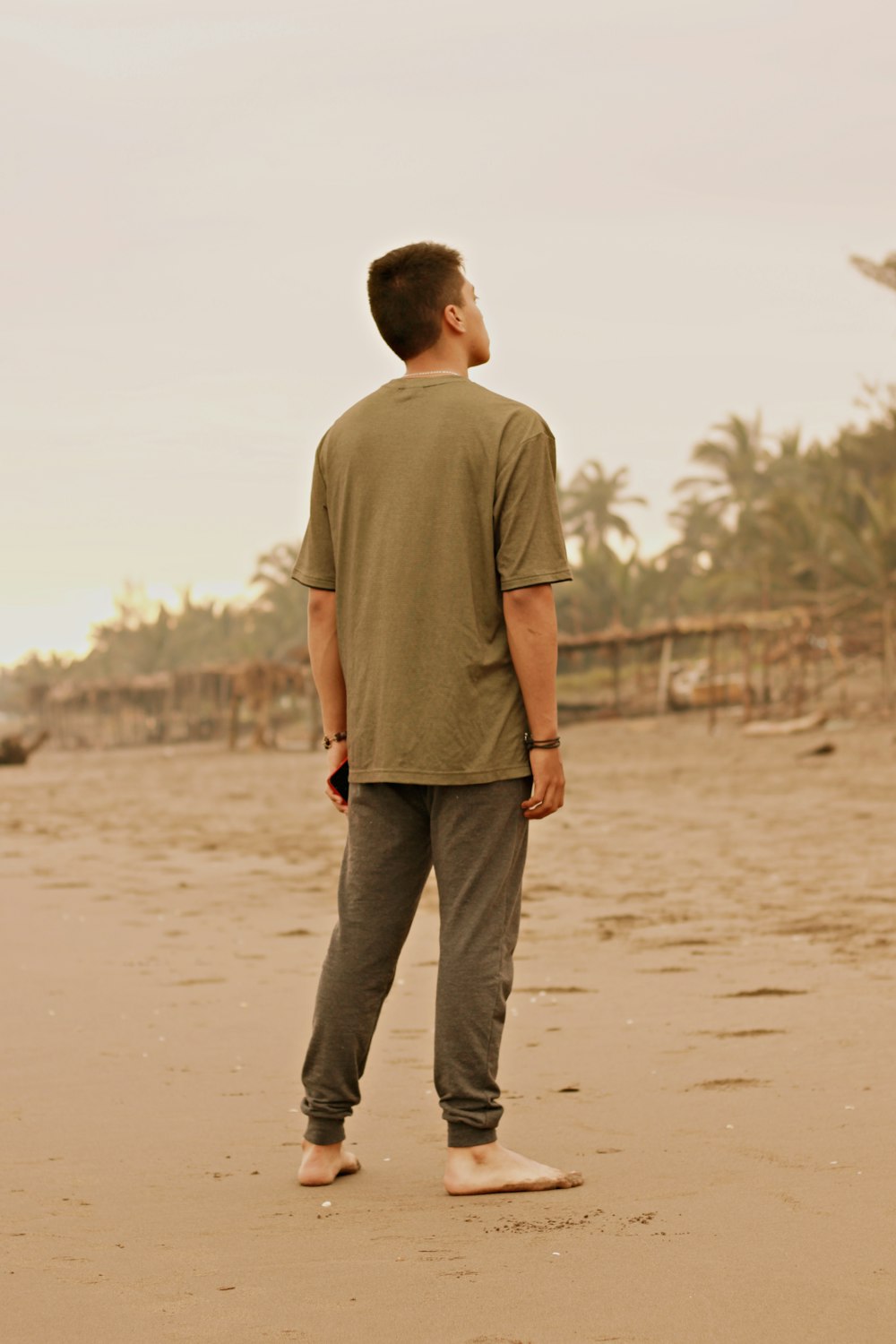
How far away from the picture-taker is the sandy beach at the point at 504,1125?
212cm

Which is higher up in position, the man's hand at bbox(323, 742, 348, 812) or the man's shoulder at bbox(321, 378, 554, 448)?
the man's shoulder at bbox(321, 378, 554, 448)

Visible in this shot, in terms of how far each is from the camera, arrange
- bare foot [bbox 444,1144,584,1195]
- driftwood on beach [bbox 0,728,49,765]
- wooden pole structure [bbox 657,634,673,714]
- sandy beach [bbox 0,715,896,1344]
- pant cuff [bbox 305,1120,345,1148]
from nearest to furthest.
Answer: sandy beach [bbox 0,715,896,1344], bare foot [bbox 444,1144,584,1195], pant cuff [bbox 305,1120,345,1148], driftwood on beach [bbox 0,728,49,765], wooden pole structure [bbox 657,634,673,714]

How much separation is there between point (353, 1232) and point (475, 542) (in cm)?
123

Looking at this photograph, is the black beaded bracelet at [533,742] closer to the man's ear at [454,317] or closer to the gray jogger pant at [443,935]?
the gray jogger pant at [443,935]

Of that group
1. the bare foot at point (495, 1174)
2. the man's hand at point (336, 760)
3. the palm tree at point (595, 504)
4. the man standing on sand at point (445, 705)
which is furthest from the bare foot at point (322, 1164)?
the palm tree at point (595, 504)

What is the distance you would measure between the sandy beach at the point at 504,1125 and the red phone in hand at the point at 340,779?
2.44 feet

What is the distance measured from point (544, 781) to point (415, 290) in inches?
38.5

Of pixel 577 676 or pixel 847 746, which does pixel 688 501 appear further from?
pixel 847 746

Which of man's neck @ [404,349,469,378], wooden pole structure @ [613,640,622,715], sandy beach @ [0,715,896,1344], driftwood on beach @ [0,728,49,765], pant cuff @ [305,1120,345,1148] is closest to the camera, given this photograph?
sandy beach @ [0,715,896,1344]

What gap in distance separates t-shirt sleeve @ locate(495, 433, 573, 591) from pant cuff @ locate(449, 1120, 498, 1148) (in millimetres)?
999

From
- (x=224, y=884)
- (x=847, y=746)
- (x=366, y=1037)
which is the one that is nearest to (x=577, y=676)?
(x=847, y=746)

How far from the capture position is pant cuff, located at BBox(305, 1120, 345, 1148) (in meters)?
2.86

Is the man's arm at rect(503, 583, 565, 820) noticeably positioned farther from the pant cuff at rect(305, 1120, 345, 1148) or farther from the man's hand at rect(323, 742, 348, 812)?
the pant cuff at rect(305, 1120, 345, 1148)

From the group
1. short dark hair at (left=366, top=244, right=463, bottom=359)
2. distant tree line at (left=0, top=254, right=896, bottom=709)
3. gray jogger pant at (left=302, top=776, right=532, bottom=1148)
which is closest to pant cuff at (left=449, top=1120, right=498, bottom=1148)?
gray jogger pant at (left=302, top=776, right=532, bottom=1148)
